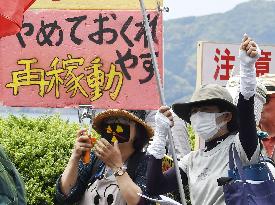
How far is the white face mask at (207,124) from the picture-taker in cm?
397

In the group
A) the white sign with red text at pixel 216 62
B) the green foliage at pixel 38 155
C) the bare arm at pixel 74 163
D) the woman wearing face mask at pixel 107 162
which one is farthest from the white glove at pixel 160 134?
the white sign with red text at pixel 216 62

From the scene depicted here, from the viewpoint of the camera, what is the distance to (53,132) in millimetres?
6594

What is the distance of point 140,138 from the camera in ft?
15.3

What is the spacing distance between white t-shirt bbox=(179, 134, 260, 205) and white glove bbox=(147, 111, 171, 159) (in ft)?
0.65

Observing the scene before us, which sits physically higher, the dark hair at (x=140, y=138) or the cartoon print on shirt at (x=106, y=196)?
the dark hair at (x=140, y=138)

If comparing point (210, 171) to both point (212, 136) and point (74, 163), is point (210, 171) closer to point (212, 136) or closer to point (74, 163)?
point (212, 136)

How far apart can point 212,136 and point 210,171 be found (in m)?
0.20

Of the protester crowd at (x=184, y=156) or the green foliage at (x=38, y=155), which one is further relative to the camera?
the green foliage at (x=38, y=155)

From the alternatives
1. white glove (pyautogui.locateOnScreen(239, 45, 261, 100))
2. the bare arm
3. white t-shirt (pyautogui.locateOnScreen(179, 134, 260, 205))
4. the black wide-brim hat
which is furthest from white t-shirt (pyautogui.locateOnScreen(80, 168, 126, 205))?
white glove (pyautogui.locateOnScreen(239, 45, 261, 100))

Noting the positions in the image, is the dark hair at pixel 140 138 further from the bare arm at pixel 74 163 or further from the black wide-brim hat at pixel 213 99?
the black wide-brim hat at pixel 213 99

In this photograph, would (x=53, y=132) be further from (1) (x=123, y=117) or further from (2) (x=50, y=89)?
(1) (x=123, y=117)

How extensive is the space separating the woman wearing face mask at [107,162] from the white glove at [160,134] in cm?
32

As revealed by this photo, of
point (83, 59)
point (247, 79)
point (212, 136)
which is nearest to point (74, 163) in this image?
point (212, 136)

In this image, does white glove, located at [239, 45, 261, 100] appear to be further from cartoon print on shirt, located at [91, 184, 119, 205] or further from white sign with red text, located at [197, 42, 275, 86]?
white sign with red text, located at [197, 42, 275, 86]
